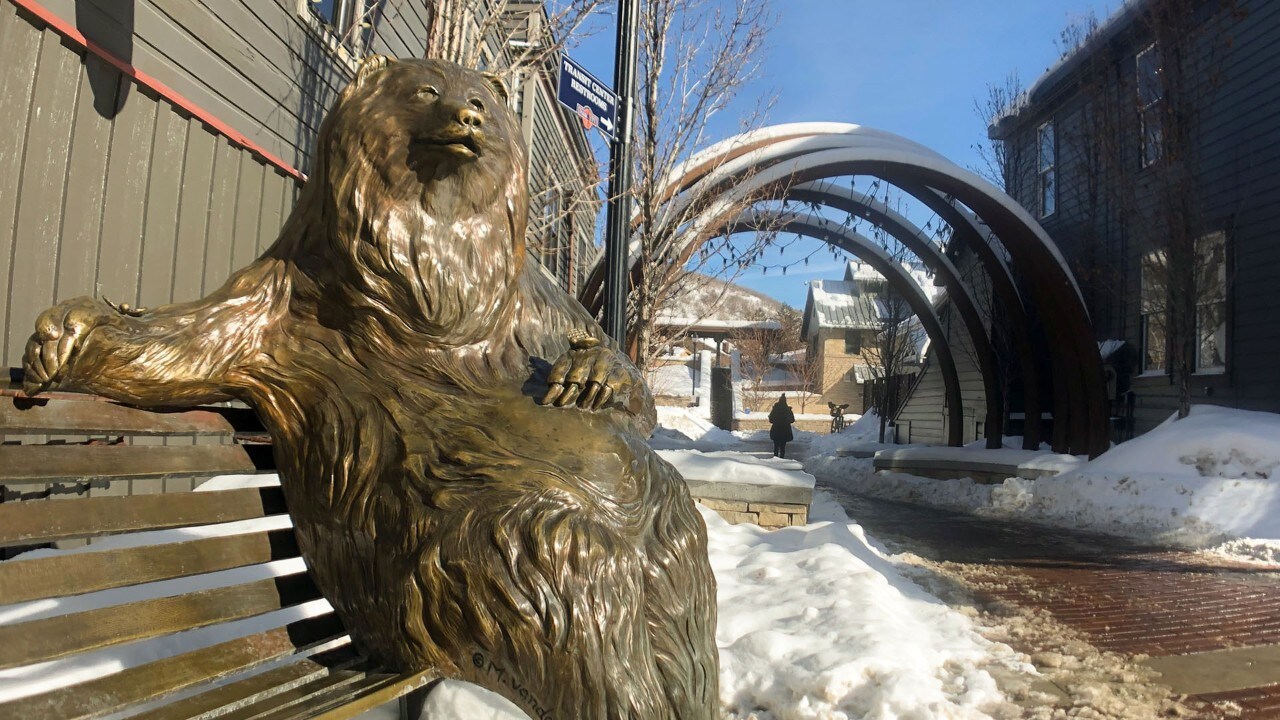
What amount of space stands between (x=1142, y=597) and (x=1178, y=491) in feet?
12.0

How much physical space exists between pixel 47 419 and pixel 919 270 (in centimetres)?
3268

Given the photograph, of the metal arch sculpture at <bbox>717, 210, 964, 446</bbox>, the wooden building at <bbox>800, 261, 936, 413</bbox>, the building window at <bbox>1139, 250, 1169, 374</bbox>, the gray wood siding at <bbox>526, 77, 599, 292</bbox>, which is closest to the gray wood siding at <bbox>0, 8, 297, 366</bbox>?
the gray wood siding at <bbox>526, 77, 599, 292</bbox>

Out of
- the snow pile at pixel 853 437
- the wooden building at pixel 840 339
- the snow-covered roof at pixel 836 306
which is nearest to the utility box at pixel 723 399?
the snow pile at pixel 853 437

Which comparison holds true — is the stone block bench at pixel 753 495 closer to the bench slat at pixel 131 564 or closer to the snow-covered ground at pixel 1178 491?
the snow-covered ground at pixel 1178 491

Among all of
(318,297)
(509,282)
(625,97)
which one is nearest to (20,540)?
(318,297)

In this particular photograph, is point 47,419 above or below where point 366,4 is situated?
below

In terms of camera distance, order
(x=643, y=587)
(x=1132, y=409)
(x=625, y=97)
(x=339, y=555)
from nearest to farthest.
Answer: (x=643, y=587), (x=339, y=555), (x=625, y=97), (x=1132, y=409)

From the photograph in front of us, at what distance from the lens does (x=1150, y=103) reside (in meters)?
11.9

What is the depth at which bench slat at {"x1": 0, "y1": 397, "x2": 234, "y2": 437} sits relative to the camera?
4.70 feet

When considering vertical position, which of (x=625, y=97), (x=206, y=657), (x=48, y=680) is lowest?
(x=48, y=680)

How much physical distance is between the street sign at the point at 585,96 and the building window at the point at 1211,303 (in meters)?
9.75

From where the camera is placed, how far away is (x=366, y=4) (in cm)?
671

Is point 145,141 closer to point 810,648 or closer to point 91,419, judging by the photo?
point 91,419

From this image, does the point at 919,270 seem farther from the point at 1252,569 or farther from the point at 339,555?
the point at 339,555
